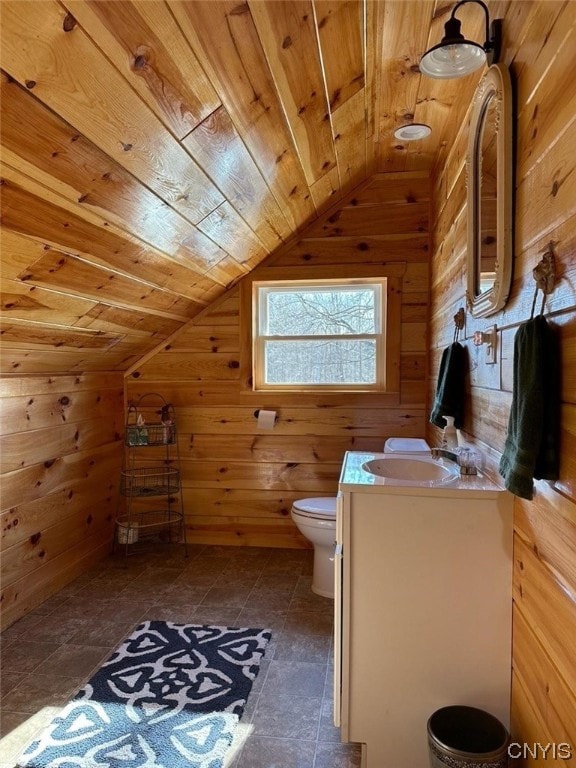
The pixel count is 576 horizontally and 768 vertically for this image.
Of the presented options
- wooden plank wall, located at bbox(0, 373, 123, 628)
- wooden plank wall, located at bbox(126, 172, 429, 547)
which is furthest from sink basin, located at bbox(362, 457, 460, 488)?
wooden plank wall, located at bbox(0, 373, 123, 628)

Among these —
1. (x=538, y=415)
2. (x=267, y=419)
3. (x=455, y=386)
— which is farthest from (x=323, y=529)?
(x=538, y=415)

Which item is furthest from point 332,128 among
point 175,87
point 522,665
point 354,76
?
point 522,665

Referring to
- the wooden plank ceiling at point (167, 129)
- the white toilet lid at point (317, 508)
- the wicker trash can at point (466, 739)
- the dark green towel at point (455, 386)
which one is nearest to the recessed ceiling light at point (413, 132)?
the wooden plank ceiling at point (167, 129)

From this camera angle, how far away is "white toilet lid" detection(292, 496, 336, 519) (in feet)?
8.70

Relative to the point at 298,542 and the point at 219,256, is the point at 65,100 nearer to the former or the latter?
the point at 219,256

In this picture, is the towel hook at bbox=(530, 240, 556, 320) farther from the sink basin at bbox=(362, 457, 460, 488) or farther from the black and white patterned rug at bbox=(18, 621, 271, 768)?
the black and white patterned rug at bbox=(18, 621, 271, 768)

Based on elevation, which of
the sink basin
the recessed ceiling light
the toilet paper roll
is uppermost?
the recessed ceiling light

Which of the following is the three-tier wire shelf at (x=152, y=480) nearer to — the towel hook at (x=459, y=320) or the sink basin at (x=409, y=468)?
the sink basin at (x=409, y=468)

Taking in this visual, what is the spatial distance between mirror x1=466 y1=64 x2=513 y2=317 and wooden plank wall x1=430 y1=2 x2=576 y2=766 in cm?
3

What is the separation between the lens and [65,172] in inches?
54.9

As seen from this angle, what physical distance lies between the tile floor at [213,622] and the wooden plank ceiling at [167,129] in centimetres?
129

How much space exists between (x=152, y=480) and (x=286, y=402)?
111 centimetres

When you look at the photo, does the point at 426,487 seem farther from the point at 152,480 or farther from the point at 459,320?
the point at 152,480

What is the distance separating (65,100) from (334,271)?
2.21 meters
